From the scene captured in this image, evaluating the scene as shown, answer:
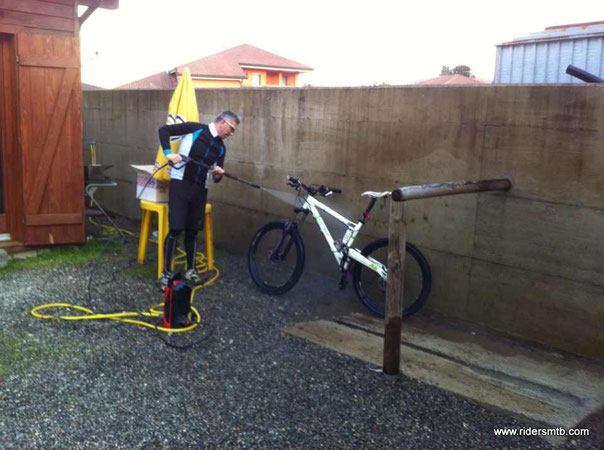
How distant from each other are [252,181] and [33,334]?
325 centimetres

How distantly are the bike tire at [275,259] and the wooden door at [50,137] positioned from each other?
2600 mm

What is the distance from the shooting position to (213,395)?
388cm

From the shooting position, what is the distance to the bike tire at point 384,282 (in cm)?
527

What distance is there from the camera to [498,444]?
3389 mm

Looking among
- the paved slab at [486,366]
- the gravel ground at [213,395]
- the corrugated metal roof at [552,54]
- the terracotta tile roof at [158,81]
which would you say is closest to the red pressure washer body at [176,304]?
the gravel ground at [213,395]

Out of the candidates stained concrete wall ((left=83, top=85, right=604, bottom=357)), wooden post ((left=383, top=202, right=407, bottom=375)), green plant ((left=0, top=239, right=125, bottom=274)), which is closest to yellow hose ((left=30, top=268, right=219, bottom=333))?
green plant ((left=0, top=239, right=125, bottom=274))

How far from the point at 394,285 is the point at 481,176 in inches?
60.8

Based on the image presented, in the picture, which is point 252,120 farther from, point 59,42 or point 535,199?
point 535,199

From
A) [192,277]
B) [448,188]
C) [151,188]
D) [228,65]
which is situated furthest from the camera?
[228,65]

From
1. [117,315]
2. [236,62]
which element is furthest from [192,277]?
[236,62]

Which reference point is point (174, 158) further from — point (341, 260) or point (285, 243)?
point (341, 260)

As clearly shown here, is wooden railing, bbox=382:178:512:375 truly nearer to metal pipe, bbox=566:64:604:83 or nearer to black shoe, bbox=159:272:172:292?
metal pipe, bbox=566:64:604:83

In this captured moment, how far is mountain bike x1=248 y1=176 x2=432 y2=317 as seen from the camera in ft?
17.7

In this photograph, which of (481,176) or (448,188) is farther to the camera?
(481,176)
